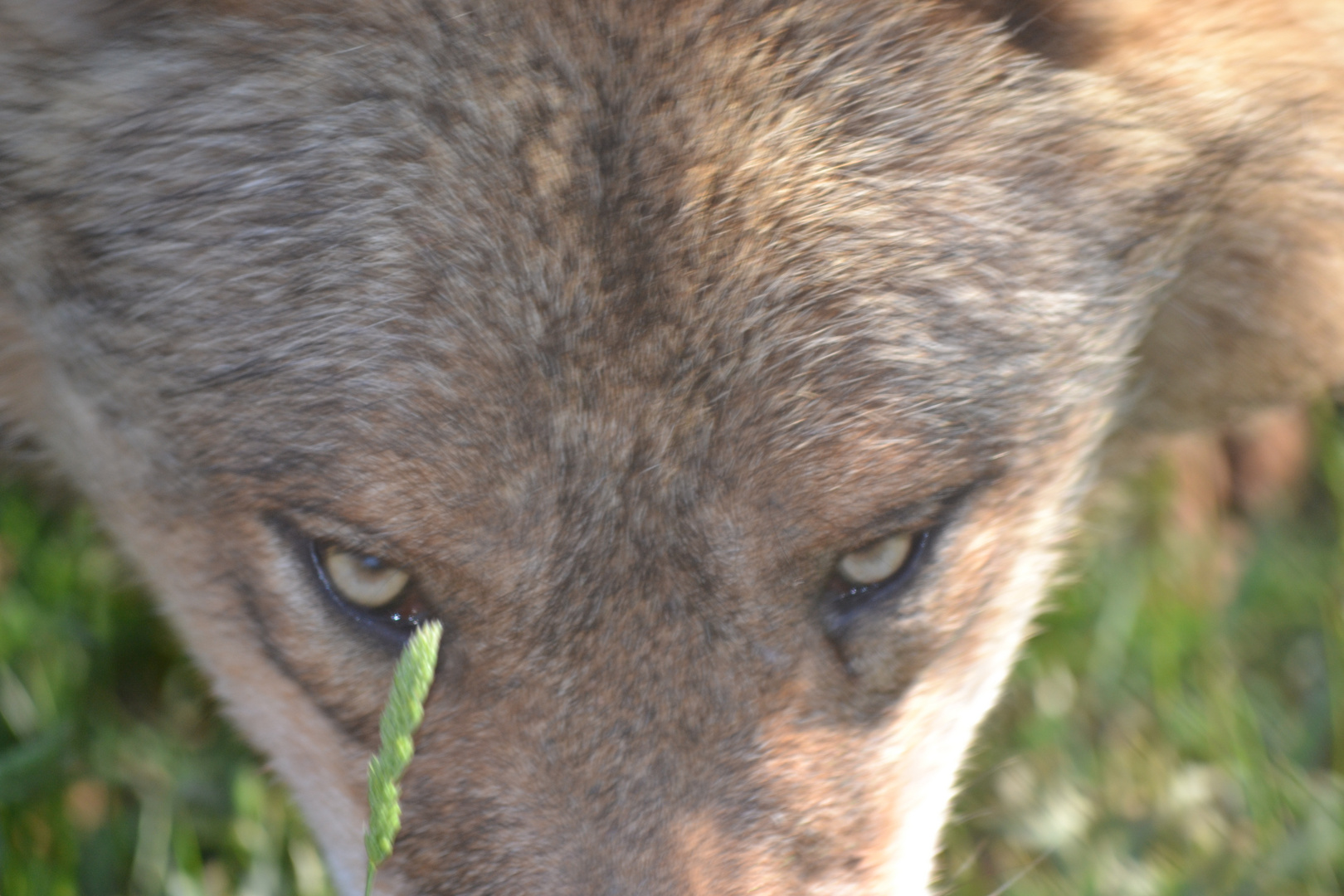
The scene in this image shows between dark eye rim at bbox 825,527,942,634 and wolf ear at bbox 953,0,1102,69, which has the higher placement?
wolf ear at bbox 953,0,1102,69

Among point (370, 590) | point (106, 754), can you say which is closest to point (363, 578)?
point (370, 590)

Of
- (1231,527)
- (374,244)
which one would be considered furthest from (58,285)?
(1231,527)

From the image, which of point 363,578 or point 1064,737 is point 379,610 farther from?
point 1064,737

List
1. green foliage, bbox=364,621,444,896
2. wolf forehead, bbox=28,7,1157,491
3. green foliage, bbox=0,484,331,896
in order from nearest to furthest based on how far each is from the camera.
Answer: green foliage, bbox=364,621,444,896 → wolf forehead, bbox=28,7,1157,491 → green foliage, bbox=0,484,331,896

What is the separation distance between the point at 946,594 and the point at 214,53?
1581 millimetres

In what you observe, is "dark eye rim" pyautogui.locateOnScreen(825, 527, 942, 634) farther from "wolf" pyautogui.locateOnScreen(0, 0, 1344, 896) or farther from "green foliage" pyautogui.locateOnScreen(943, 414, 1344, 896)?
"green foliage" pyautogui.locateOnScreen(943, 414, 1344, 896)

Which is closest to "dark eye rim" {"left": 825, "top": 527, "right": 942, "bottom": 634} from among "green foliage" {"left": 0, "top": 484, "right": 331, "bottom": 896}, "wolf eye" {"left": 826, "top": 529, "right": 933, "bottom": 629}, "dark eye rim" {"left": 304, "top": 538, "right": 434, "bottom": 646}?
"wolf eye" {"left": 826, "top": 529, "right": 933, "bottom": 629}

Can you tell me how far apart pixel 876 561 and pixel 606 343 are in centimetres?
61

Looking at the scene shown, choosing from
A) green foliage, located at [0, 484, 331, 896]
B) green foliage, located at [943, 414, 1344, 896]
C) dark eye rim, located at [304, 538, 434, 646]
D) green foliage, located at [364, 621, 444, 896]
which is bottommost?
green foliage, located at [943, 414, 1344, 896]

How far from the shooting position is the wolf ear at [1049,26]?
230cm

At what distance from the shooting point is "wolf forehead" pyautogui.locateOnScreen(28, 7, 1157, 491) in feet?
6.70

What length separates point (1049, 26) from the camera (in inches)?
91.9

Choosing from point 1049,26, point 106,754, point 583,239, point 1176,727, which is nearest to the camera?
point 583,239

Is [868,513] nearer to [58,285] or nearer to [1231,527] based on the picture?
[58,285]
